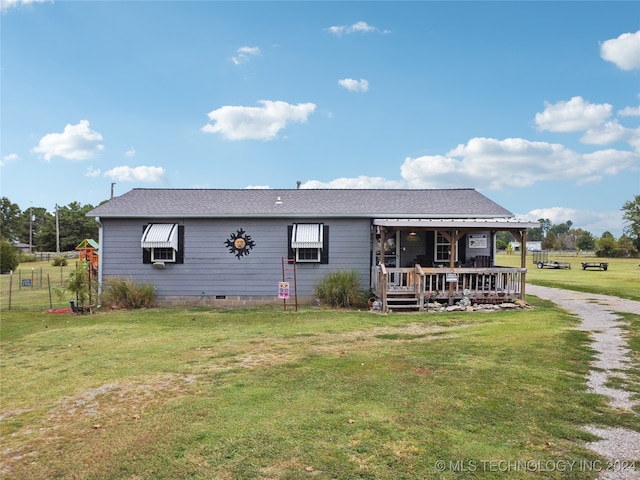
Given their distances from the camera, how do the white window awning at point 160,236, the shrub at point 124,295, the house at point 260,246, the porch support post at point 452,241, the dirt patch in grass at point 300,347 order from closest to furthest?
the dirt patch in grass at point 300,347 < the porch support post at point 452,241 < the shrub at point 124,295 < the white window awning at point 160,236 < the house at point 260,246

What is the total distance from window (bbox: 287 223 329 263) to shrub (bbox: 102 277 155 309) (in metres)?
5.09

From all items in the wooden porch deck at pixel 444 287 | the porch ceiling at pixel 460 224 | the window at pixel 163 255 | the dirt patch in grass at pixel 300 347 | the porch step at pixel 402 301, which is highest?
the porch ceiling at pixel 460 224

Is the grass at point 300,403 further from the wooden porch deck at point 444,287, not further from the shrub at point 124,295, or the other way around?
the shrub at point 124,295

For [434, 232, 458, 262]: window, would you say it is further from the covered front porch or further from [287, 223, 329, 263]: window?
[287, 223, 329, 263]: window

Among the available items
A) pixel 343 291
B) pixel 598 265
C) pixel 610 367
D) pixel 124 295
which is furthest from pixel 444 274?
pixel 598 265

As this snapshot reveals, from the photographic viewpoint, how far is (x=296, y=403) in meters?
4.77

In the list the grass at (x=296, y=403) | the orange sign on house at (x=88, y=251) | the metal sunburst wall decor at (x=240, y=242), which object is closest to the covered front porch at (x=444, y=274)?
the grass at (x=296, y=403)

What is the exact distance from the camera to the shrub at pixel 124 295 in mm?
13516

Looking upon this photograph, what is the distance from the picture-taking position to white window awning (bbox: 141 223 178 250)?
1382 cm

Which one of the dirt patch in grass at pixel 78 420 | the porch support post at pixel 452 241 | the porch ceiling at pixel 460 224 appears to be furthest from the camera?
the porch support post at pixel 452 241

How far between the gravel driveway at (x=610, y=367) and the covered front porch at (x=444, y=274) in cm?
214

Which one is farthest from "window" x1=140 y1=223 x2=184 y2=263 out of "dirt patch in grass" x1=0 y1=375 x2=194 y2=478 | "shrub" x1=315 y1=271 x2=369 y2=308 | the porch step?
"dirt patch in grass" x1=0 y1=375 x2=194 y2=478

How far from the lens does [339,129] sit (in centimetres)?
2191

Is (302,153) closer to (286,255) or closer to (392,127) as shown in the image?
(392,127)
